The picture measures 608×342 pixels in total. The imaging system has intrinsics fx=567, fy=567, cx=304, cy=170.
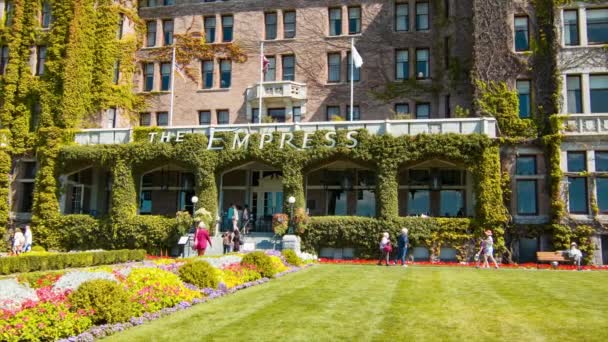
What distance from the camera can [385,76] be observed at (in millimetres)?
38812

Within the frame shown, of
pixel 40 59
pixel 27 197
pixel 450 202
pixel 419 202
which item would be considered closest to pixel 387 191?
pixel 419 202

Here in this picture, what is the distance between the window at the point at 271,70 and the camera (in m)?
41.0

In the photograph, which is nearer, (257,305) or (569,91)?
(257,305)

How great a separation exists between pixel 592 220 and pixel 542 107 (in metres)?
6.89

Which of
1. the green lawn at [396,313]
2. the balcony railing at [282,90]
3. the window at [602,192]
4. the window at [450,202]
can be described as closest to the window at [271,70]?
the balcony railing at [282,90]

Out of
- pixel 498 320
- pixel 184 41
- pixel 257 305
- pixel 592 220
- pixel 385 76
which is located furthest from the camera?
pixel 184 41

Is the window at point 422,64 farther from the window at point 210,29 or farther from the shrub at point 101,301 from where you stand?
the shrub at point 101,301

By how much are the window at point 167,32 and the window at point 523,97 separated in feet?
83.4

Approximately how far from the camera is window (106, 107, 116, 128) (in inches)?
1635

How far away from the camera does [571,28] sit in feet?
105

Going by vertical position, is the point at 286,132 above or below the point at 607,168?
above

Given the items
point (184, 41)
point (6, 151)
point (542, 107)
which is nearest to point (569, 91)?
point (542, 107)

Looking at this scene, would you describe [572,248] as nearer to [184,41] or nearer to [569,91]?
[569,91]

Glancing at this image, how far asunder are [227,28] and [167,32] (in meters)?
4.85
